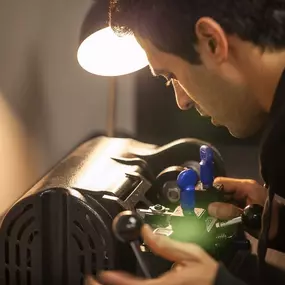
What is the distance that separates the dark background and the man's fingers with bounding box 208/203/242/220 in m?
0.44

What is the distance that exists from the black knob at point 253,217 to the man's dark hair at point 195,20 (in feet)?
0.78

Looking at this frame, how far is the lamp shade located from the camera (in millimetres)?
1123

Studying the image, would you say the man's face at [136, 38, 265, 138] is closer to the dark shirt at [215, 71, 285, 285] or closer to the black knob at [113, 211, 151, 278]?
the dark shirt at [215, 71, 285, 285]

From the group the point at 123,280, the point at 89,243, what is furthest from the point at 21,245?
the point at 123,280

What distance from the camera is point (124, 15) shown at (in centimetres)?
87

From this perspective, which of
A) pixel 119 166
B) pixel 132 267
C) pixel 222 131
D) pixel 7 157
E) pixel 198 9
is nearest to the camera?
pixel 198 9

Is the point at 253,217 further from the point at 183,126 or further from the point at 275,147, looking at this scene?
the point at 183,126

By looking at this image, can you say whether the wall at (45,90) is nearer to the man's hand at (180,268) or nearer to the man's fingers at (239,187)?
the man's fingers at (239,187)

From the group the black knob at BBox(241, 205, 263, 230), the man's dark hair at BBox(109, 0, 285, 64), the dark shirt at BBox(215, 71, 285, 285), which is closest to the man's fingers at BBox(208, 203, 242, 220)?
the black knob at BBox(241, 205, 263, 230)

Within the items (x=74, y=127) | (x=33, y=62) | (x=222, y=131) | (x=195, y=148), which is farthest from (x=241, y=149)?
(x=33, y=62)

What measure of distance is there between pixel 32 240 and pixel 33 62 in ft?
1.53

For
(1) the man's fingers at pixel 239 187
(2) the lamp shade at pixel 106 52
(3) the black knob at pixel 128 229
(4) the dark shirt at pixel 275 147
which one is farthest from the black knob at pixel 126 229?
(2) the lamp shade at pixel 106 52

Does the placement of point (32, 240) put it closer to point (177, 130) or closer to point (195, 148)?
point (195, 148)

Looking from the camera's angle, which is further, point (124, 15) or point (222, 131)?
point (222, 131)
